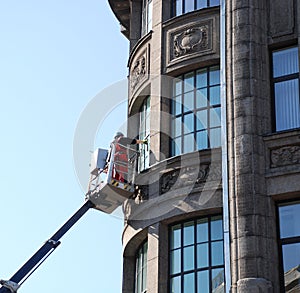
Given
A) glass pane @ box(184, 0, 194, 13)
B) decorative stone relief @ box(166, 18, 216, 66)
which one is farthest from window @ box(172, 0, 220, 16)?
decorative stone relief @ box(166, 18, 216, 66)

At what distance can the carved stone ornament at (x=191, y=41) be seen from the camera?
2744 cm

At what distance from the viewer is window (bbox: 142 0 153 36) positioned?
A: 3029 cm

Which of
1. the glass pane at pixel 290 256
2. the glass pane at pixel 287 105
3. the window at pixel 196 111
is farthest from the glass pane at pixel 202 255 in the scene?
the glass pane at pixel 287 105

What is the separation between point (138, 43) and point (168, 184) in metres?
5.74

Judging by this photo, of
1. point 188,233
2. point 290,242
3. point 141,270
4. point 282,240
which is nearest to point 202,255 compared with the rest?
point 188,233

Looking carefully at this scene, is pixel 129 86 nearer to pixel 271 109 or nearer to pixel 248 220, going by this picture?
pixel 271 109

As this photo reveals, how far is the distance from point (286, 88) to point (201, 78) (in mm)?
2663

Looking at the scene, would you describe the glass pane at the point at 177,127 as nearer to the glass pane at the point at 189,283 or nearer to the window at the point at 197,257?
the window at the point at 197,257

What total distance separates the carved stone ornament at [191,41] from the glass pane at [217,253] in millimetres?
5840

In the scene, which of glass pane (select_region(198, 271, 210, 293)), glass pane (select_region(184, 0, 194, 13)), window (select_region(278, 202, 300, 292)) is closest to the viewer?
window (select_region(278, 202, 300, 292))

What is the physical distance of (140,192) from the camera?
88.8ft

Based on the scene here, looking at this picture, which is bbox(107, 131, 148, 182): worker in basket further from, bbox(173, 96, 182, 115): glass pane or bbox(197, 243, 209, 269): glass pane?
bbox(197, 243, 209, 269): glass pane

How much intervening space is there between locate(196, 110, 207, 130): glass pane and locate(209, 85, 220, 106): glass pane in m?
0.35

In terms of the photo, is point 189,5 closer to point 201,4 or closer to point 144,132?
point 201,4
